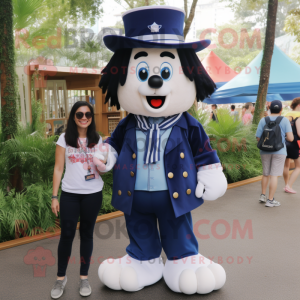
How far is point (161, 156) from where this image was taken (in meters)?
2.75

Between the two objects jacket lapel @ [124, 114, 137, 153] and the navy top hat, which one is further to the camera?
jacket lapel @ [124, 114, 137, 153]

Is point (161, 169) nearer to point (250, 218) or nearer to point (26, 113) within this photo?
point (250, 218)

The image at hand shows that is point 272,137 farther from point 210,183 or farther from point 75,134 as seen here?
point 75,134

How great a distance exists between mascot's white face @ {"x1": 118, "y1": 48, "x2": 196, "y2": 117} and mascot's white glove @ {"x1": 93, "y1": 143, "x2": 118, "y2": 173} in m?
0.43

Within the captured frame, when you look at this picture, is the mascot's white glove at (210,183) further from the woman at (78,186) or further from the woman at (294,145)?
the woman at (294,145)

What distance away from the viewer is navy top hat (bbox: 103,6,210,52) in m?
2.72

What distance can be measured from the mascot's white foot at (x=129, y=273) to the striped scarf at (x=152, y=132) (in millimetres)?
919

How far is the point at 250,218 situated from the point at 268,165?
980 mm

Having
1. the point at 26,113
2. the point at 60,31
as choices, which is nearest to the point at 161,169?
the point at 26,113

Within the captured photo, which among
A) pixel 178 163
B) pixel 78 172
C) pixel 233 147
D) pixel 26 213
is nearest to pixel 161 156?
pixel 178 163

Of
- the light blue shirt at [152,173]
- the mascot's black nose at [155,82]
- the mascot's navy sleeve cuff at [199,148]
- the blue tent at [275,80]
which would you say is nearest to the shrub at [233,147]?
the blue tent at [275,80]

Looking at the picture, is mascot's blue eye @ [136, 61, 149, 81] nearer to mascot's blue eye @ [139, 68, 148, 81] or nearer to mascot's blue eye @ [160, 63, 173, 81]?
mascot's blue eye @ [139, 68, 148, 81]

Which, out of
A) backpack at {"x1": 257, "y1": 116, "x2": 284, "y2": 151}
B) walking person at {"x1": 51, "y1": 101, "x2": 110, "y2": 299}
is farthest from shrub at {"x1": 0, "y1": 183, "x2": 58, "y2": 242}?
backpack at {"x1": 257, "y1": 116, "x2": 284, "y2": 151}

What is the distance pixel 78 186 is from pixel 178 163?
0.81 m
